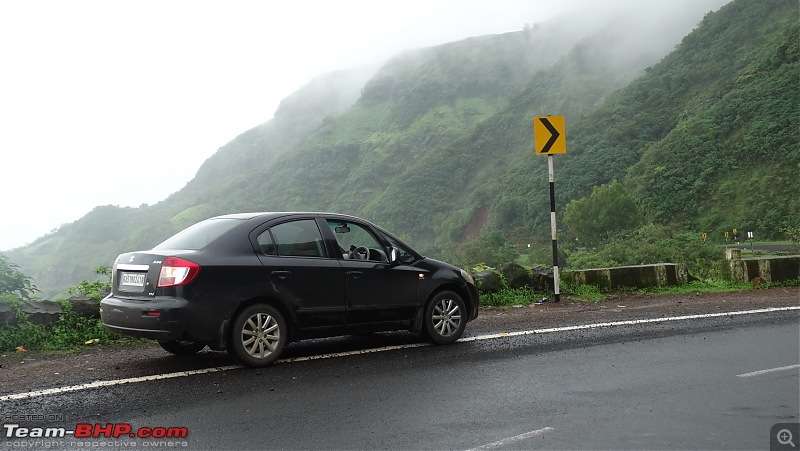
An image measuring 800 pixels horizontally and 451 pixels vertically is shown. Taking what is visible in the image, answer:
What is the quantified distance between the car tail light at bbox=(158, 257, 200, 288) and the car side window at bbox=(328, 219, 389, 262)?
1.71m

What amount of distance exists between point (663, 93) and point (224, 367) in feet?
457

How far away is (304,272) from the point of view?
7051mm

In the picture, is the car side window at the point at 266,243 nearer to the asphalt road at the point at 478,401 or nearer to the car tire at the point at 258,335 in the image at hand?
the car tire at the point at 258,335

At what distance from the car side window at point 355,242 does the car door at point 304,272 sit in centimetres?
23

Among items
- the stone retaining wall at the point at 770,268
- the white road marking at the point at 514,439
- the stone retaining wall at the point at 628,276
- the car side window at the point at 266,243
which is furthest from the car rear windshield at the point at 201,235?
the stone retaining wall at the point at 770,268

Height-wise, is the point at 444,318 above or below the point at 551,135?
below

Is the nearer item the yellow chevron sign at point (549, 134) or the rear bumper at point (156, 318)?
the rear bumper at point (156, 318)

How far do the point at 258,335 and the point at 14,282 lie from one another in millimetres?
4255

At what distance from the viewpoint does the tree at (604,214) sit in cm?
10206

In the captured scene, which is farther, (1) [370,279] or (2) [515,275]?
(2) [515,275]

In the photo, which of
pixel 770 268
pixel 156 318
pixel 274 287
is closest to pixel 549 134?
pixel 770 268

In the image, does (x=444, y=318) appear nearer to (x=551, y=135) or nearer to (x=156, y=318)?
(x=156, y=318)

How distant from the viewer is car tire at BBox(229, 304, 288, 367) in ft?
21.4

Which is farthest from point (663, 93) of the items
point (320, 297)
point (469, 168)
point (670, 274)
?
point (320, 297)
